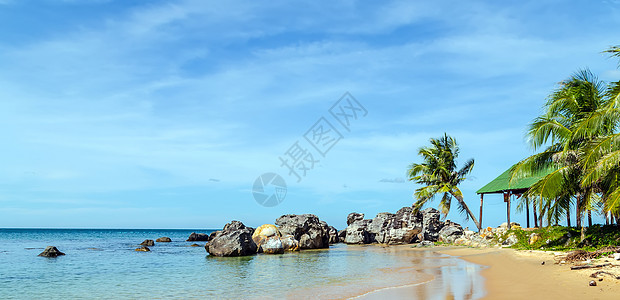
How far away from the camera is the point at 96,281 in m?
17.0

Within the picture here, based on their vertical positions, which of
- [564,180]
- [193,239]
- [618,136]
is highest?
[618,136]

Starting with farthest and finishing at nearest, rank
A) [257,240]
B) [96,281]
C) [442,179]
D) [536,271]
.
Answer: [442,179] → [257,240] → [96,281] → [536,271]

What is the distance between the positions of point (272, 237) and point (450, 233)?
15273 millimetres

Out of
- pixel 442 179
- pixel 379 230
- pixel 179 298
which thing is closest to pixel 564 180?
pixel 179 298

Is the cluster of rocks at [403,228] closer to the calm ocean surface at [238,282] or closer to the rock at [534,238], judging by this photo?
the rock at [534,238]

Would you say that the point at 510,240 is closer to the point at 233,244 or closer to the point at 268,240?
the point at 268,240

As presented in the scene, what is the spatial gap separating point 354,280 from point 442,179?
24.8 metres

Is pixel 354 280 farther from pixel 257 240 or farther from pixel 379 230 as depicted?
pixel 379 230

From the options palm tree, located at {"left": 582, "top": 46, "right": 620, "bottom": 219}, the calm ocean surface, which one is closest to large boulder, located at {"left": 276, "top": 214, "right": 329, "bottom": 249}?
the calm ocean surface

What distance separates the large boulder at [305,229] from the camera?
34.7 m

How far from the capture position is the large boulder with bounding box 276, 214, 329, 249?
34656mm

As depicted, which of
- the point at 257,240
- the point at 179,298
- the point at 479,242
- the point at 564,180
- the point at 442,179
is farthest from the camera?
the point at 442,179

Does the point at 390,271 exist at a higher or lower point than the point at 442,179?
lower

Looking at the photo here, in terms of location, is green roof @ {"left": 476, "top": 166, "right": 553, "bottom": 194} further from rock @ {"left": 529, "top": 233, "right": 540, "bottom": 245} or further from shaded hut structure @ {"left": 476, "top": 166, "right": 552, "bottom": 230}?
rock @ {"left": 529, "top": 233, "right": 540, "bottom": 245}
